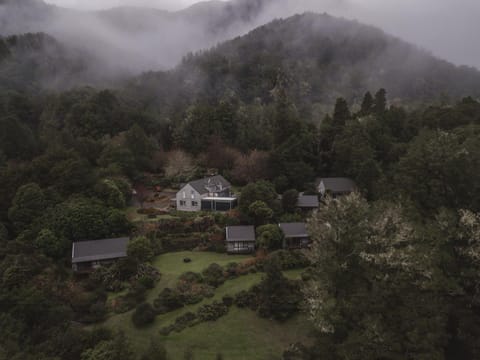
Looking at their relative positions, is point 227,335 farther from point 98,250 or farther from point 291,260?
point 98,250

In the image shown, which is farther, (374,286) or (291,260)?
(291,260)

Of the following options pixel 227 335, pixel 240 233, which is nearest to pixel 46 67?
pixel 240 233

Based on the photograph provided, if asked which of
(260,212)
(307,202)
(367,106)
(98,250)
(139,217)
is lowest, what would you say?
(98,250)

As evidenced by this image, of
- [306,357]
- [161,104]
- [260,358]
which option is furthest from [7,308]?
[161,104]

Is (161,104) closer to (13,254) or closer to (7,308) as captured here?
(13,254)

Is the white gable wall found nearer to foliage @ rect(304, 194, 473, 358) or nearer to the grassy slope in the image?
the grassy slope

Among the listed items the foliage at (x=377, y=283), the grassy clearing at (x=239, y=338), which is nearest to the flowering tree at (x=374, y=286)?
the foliage at (x=377, y=283)

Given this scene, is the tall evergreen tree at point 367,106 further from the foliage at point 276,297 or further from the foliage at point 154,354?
the foliage at point 154,354

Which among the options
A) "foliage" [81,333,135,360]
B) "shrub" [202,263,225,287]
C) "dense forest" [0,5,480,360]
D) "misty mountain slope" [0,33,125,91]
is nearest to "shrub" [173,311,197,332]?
"dense forest" [0,5,480,360]

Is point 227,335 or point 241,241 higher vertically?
point 241,241
